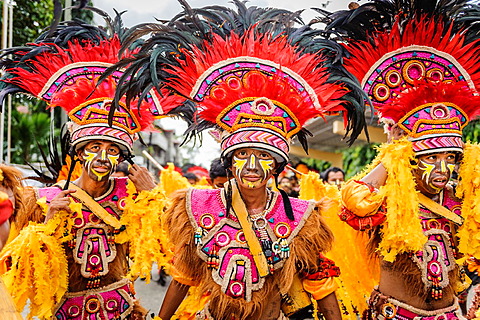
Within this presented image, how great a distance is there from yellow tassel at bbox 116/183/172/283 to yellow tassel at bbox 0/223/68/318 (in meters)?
0.48

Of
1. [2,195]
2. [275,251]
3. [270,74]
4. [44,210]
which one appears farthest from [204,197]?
[2,195]

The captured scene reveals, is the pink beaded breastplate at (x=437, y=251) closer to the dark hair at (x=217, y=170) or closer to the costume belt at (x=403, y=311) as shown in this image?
the costume belt at (x=403, y=311)

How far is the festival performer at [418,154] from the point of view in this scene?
311 cm

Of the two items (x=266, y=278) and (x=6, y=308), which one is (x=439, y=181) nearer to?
(x=266, y=278)

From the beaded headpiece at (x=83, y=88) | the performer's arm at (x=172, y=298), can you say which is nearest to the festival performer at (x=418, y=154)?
the performer's arm at (x=172, y=298)

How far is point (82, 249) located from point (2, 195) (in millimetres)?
1645

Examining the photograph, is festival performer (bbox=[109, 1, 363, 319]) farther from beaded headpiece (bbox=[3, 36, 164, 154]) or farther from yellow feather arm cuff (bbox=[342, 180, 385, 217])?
beaded headpiece (bbox=[3, 36, 164, 154])

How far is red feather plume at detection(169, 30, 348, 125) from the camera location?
2.88 m

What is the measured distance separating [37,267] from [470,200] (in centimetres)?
274

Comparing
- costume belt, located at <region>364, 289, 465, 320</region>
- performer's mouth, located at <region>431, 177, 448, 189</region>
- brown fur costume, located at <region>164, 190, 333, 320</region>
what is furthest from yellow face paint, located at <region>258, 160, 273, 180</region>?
costume belt, located at <region>364, 289, 465, 320</region>

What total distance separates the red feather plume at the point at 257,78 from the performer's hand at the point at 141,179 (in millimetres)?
813

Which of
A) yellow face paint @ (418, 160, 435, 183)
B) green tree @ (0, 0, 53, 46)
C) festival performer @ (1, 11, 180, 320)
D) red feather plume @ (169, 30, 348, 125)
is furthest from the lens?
green tree @ (0, 0, 53, 46)

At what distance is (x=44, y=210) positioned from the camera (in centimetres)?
328

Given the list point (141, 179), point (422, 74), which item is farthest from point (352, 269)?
point (141, 179)
